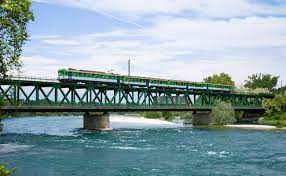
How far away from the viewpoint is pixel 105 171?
123 feet

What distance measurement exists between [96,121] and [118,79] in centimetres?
1044

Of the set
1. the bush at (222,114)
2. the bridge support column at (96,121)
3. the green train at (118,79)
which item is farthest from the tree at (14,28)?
the bush at (222,114)

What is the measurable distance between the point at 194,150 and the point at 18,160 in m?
21.7

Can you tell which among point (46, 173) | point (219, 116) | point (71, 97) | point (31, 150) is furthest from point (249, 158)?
point (219, 116)

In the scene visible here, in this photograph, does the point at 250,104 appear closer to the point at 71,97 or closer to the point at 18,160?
the point at 71,97

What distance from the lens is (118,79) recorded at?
9575 cm

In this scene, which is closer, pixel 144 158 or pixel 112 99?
pixel 144 158

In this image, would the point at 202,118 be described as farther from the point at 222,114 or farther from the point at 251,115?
the point at 251,115

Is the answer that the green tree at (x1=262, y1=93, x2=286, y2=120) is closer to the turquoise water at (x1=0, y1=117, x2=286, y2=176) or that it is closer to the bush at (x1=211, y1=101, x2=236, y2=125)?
the bush at (x1=211, y1=101, x2=236, y2=125)

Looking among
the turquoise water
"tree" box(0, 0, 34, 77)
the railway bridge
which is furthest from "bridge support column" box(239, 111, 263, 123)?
"tree" box(0, 0, 34, 77)

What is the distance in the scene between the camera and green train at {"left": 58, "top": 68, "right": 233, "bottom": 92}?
3275 inches

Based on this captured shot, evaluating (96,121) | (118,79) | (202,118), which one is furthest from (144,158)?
(202,118)

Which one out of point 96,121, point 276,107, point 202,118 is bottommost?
point 202,118

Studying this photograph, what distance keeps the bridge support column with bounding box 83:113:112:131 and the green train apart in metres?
8.02
